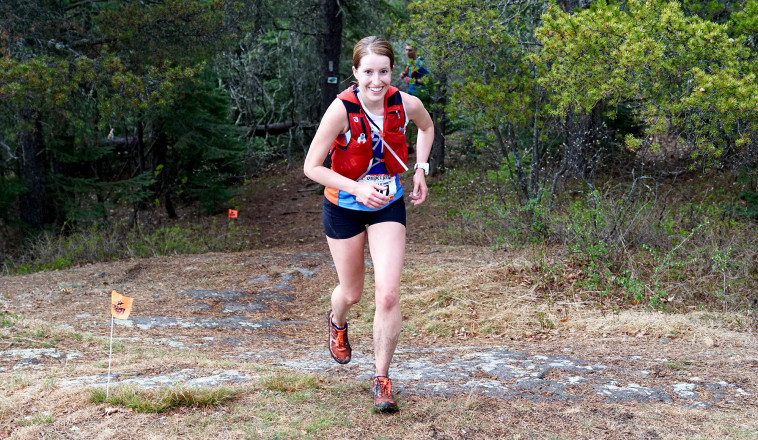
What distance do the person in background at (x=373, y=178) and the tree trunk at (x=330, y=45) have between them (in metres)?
10.9

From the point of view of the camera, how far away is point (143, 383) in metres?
4.19

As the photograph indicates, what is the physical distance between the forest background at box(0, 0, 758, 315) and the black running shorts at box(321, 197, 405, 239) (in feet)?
12.8

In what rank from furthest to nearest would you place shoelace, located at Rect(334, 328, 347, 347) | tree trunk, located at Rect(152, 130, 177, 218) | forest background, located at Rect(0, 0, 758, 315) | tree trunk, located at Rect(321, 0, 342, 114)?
tree trunk, located at Rect(152, 130, 177, 218) → tree trunk, located at Rect(321, 0, 342, 114) → forest background, located at Rect(0, 0, 758, 315) → shoelace, located at Rect(334, 328, 347, 347)

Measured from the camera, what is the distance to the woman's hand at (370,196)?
3.57 m

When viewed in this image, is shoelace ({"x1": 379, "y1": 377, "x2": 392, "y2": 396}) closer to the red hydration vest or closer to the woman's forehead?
the red hydration vest

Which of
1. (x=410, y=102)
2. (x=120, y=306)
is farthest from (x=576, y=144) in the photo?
(x=120, y=306)

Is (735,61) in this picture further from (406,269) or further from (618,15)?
(406,269)

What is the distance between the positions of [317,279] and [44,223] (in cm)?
707

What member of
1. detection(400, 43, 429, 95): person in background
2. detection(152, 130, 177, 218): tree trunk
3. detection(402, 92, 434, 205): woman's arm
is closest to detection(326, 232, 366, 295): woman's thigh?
detection(402, 92, 434, 205): woman's arm

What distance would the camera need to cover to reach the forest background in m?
7.32

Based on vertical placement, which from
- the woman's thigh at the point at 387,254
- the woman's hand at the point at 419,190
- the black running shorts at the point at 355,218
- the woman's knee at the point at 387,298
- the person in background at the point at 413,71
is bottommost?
the woman's knee at the point at 387,298

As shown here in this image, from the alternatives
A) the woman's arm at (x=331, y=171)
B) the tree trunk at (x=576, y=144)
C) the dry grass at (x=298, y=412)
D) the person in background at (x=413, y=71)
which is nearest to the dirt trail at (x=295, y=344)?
the dry grass at (x=298, y=412)

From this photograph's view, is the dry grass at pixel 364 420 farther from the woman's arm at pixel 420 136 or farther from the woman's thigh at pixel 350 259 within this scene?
the woman's arm at pixel 420 136

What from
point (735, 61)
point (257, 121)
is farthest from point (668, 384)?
point (257, 121)
